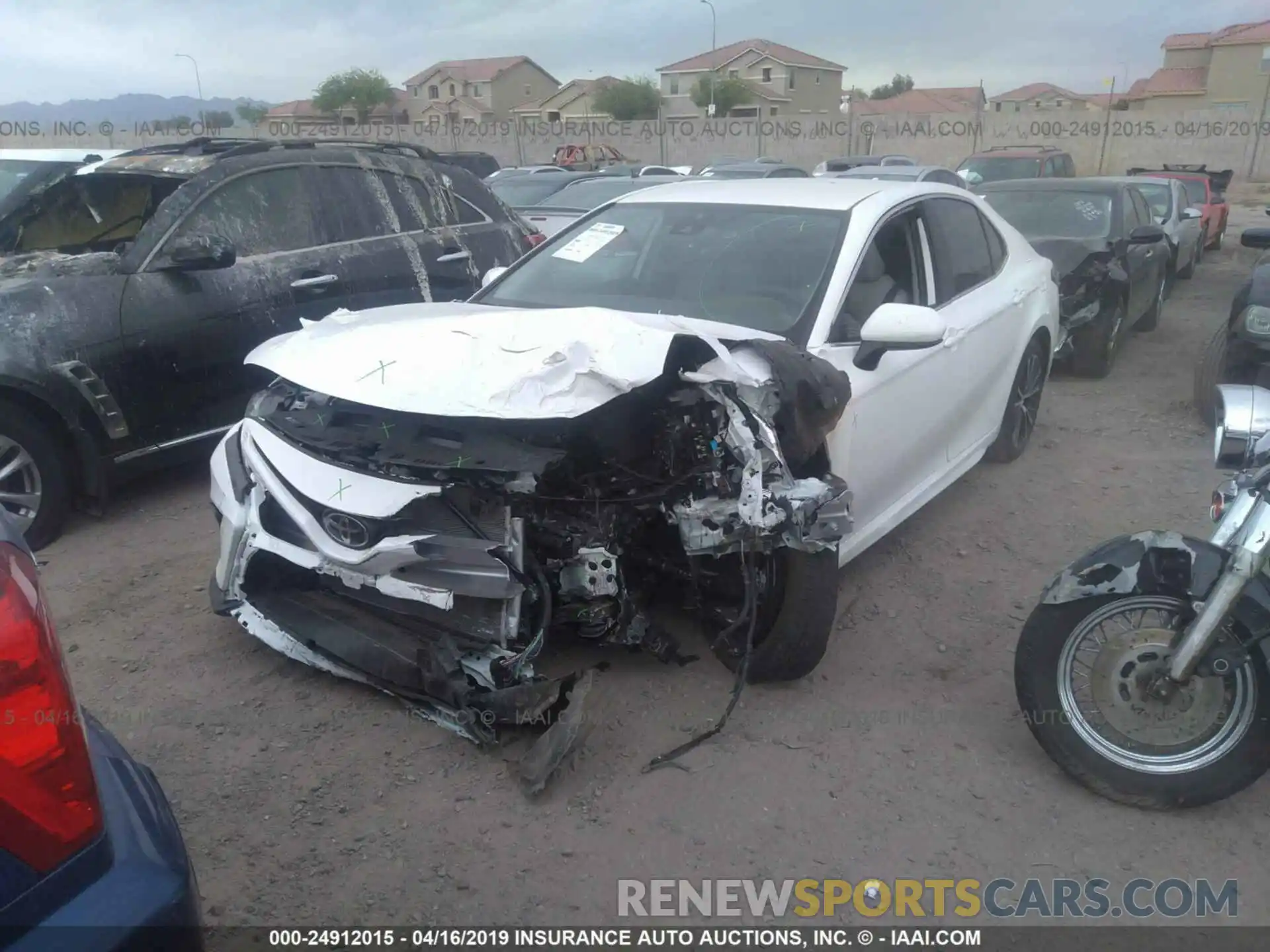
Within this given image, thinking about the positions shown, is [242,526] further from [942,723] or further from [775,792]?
[942,723]

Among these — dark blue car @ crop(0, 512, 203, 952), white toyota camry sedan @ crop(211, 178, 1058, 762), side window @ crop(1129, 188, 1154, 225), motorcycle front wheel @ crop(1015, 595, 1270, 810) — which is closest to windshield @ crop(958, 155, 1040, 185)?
side window @ crop(1129, 188, 1154, 225)

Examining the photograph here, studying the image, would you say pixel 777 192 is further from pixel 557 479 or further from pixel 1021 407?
pixel 1021 407

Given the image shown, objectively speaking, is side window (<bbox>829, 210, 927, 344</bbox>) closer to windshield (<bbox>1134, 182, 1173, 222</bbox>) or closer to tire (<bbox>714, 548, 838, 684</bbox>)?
tire (<bbox>714, 548, 838, 684</bbox>)

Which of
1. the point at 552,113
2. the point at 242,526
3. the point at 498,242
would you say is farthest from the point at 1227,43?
the point at 242,526

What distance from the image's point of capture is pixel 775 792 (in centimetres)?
291

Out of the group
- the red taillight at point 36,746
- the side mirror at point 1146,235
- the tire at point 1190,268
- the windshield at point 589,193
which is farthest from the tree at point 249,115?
the red taillight at point 36,746

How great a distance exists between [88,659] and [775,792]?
8.50ft

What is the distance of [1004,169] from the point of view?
50.5 feet

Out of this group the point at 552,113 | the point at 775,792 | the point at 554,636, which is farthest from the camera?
the point at 552,113

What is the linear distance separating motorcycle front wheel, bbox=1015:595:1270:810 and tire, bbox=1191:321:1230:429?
410 cm

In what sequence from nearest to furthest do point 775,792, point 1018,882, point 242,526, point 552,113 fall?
point 1018,882 → point 775,792 → point 242,526 → point 552,113

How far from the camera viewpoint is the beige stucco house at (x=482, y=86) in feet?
243

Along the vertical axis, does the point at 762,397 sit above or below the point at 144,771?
above

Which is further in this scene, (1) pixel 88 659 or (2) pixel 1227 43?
(2) pixel 1227 43
